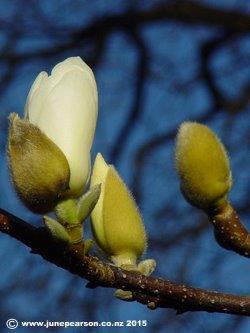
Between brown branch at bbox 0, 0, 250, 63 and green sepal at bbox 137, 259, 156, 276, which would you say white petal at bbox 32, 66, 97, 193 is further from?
brown branch at bbox 0, 0, 250, 63

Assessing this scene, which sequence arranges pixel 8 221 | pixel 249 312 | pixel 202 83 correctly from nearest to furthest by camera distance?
pixel 8 221
pixel 249 312
pixel 202 83

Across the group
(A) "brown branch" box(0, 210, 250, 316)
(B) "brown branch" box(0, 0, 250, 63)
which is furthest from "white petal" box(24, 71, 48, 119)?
(B) "brown branch" box(0, 0, 250, 63)

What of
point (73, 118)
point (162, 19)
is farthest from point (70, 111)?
point (162, 19)

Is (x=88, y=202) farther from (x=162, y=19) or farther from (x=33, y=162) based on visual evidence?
(x=162, y=19)

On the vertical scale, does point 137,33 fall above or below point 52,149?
below

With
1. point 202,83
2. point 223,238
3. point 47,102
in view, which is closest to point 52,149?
point 47,102

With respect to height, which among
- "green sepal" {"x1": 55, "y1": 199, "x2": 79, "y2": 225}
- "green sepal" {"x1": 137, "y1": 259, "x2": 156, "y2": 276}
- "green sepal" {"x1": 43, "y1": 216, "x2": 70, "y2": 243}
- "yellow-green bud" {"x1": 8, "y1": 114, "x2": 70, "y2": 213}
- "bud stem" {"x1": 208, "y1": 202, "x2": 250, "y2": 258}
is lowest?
"green sepal" {"x1": 137, "y1": 259, "x2": 156, "y2": 276}

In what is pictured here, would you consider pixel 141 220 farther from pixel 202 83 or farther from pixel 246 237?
pixel 202 83
